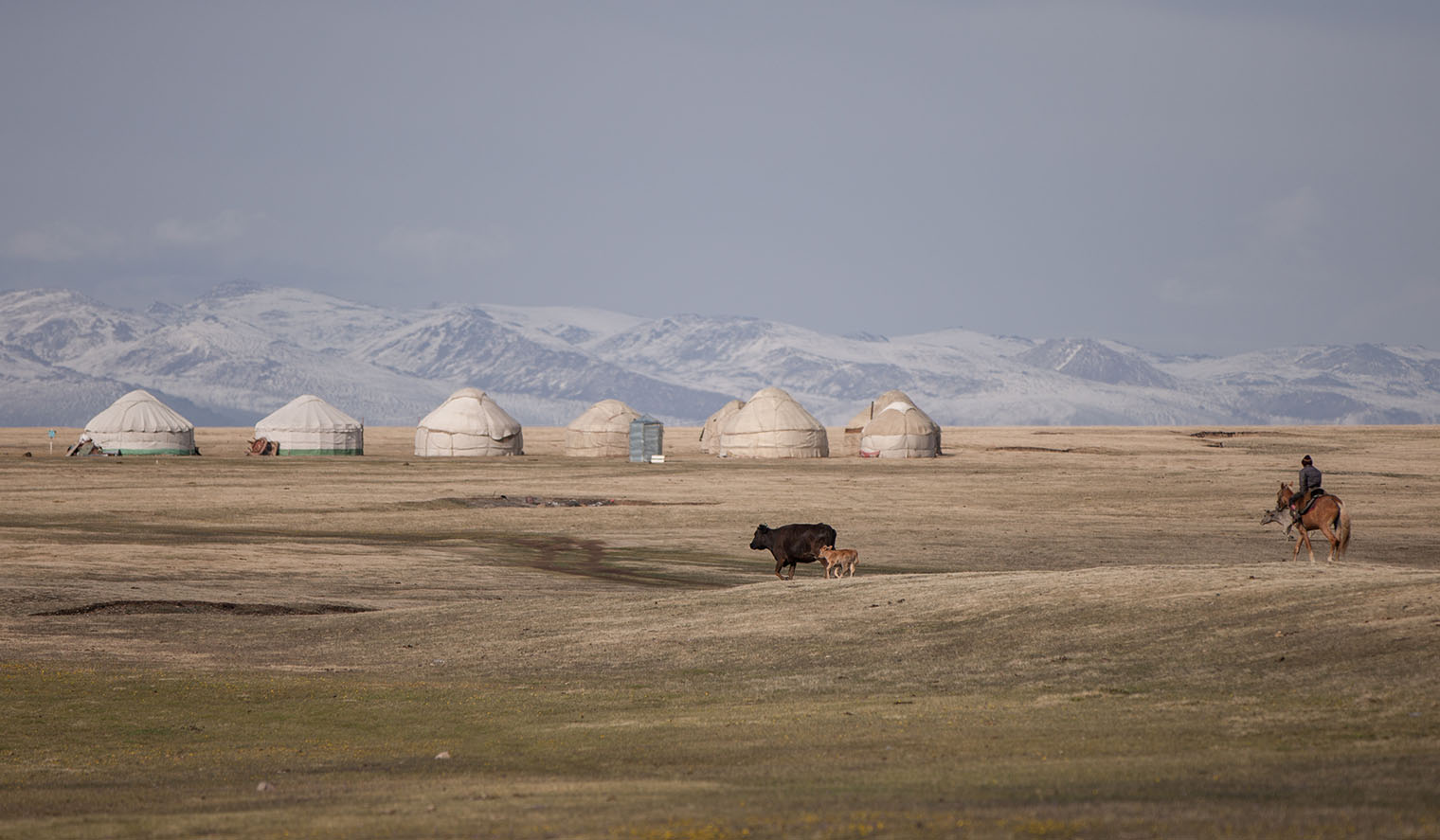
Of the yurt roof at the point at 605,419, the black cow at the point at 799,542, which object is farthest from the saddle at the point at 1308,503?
the yurt roof at the point at 605,419

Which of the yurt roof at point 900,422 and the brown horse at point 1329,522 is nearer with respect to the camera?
the brown horse at point 1329,522

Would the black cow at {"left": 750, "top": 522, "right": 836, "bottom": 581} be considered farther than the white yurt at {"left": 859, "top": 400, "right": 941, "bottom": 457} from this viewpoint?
No

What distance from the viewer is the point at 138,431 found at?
10256cm

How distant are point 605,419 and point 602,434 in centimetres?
150

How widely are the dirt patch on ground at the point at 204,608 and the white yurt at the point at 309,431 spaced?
75007 millimetres

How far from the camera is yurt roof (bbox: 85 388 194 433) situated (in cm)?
10281

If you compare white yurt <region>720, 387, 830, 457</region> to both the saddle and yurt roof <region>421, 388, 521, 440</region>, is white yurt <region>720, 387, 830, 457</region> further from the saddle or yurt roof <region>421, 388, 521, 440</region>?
the saddle

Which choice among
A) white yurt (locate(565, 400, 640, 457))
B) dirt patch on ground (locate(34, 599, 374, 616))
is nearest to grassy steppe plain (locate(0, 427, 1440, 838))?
dirt patch on ground (locate(34, 599, 374, 616))

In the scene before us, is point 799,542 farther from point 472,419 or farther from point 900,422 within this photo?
point 472,419

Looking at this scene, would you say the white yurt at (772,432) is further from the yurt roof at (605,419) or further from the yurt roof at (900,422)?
the yurt roof at (605,419)

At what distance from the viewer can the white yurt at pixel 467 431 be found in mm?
105938

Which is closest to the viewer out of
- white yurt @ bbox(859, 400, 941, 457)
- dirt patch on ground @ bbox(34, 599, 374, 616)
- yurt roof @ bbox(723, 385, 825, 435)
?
dirt patch on ground @ bbox(34, 599, 374, 616)

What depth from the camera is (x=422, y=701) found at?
20.4 metres

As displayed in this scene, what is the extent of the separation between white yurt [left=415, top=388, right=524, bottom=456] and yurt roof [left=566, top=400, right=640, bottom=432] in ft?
15.6
